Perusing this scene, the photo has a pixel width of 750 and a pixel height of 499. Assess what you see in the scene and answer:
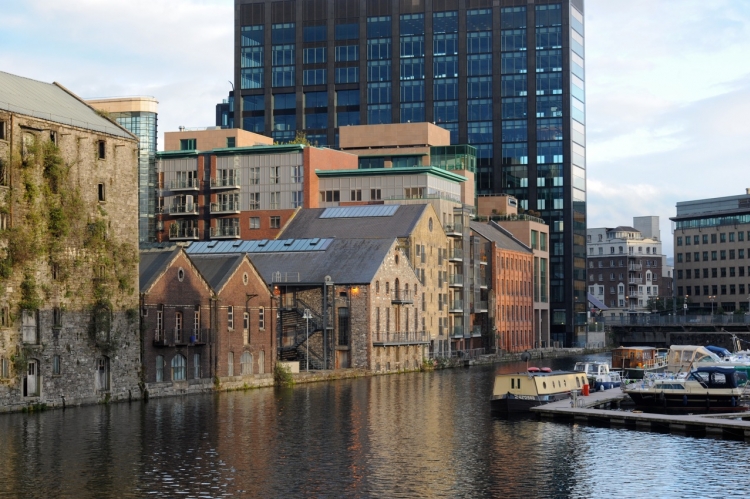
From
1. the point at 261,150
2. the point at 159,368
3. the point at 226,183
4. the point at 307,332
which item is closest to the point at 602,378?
the point at 307,332

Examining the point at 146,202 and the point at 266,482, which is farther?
the point at 146,202

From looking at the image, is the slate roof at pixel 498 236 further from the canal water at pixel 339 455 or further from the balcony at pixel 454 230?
the canal water at pixel 339 455

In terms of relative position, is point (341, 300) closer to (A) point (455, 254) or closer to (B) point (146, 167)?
(A) point (455, 254)

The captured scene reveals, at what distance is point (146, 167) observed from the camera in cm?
18425

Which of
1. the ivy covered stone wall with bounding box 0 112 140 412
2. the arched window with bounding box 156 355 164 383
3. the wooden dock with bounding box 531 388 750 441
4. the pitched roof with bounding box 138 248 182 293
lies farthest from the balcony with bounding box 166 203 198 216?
the wooden dock with bounding box 531 388 750 441

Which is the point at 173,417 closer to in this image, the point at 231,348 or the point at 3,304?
the point at 3,304

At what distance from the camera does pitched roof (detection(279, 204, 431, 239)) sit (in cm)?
13562

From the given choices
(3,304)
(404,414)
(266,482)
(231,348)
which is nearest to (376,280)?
(231,348)

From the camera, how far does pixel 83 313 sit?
78.1 meters

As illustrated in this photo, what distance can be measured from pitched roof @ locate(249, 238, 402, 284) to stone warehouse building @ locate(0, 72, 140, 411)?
113ft

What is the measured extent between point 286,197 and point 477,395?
68641 mm

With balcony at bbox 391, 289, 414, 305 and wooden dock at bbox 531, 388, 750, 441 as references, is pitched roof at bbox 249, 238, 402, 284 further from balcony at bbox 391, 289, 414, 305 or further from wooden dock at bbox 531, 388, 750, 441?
wooden dock at bbox 531, 388, 750, 441

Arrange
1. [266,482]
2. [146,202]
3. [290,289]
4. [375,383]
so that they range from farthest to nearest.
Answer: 1. [146,202]
2. [290,289]
3. [375,383]
4. [266,482]

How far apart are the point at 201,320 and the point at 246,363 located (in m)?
7.27
